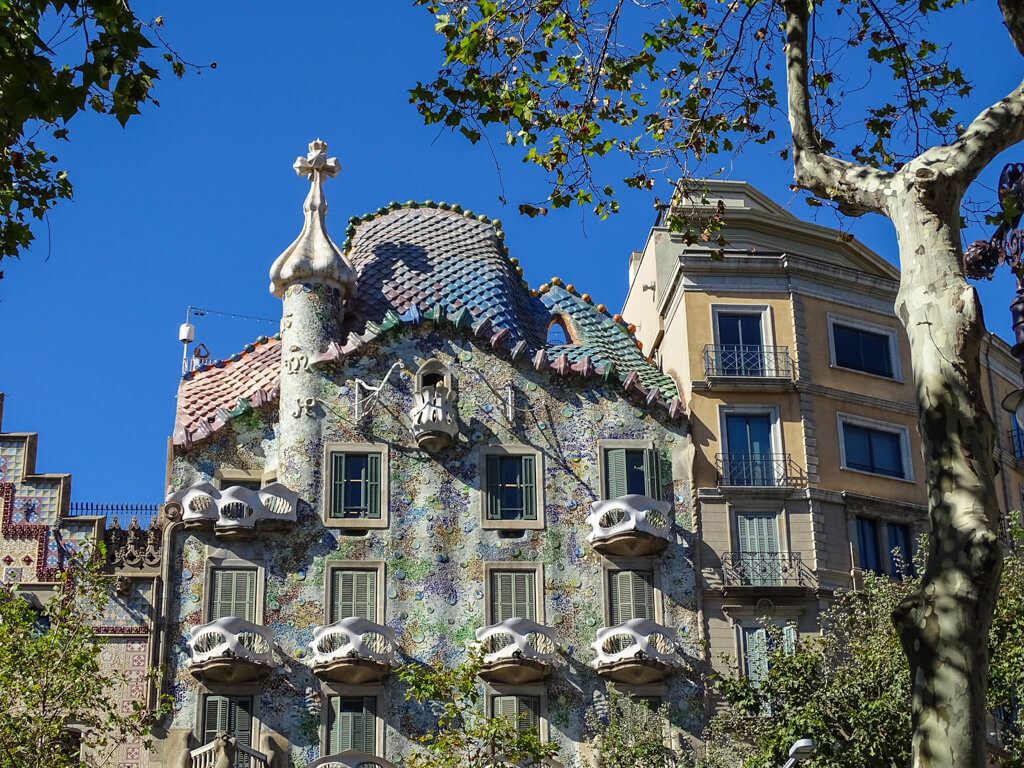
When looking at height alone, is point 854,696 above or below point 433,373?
below

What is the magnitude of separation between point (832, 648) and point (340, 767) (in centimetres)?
900

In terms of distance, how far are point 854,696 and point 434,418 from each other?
10473 mm

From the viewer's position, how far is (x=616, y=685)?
32.1 meters

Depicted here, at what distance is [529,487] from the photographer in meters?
33.8

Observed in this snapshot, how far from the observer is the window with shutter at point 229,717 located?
31.2m

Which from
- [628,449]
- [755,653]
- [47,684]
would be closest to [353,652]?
[47,684]

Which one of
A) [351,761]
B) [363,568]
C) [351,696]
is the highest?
[363,568]

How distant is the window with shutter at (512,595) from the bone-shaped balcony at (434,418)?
2.81 meters

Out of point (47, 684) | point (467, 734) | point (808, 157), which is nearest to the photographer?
point (808, 157)

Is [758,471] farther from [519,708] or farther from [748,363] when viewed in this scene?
[519,708]

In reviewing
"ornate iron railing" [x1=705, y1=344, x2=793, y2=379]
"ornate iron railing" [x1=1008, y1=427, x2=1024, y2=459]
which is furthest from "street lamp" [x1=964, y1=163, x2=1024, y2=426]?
"ornate iron railing" [x1=1008, y1=427, x2=1024, y2=459]

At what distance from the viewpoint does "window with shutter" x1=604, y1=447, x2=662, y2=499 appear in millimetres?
33938

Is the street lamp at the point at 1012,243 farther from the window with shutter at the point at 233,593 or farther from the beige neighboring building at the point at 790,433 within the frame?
the window with shutter at the point at 233,593

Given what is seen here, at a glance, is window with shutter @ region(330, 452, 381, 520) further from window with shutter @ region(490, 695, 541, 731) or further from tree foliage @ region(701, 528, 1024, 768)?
tree foliage @ region(701, 528, 1024, 768)
